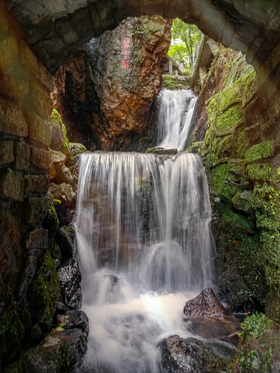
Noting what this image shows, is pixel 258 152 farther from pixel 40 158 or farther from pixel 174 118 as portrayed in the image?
pixel 174 118

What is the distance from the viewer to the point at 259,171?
4121mm

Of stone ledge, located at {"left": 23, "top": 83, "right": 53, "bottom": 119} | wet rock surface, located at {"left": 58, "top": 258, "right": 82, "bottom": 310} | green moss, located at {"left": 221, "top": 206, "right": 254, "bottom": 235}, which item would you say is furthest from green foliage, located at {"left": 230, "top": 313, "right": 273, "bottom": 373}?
stone ledge, located at {"left": 23, "top": 83, "right": 53, "bottom": 119}

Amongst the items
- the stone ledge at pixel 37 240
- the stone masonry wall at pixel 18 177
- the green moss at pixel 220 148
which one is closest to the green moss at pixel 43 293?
the stone masonry wall at pixel 18 177

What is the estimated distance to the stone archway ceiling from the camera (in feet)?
7.91

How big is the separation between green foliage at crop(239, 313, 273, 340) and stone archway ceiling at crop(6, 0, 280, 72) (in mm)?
3679

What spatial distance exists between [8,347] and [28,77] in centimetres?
291

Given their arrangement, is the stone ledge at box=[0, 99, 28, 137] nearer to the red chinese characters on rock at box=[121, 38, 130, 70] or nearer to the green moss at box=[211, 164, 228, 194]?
the green moss at box=[211, 164, 228, 194]

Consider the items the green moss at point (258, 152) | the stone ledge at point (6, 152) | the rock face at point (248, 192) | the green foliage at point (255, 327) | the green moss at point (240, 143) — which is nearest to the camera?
the stone ledge at point (6, 152)

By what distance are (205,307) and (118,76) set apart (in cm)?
1057

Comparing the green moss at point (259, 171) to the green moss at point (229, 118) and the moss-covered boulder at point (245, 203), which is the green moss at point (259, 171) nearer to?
the moss-covered boulder at point (245, 203)

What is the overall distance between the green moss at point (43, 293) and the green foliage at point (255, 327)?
8.26 feet

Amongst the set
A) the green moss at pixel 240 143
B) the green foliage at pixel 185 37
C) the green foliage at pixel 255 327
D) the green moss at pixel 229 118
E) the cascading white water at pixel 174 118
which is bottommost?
the green foliage at pixel 255 327

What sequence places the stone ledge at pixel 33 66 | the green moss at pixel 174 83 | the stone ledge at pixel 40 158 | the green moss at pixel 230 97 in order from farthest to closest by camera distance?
the green moss at pixel 174 83 < the green moss at pixel 230 97 < the stone ledge at pixel 40 158 < the stone ledge at pixel 33 66

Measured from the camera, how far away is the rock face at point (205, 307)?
164 inches
